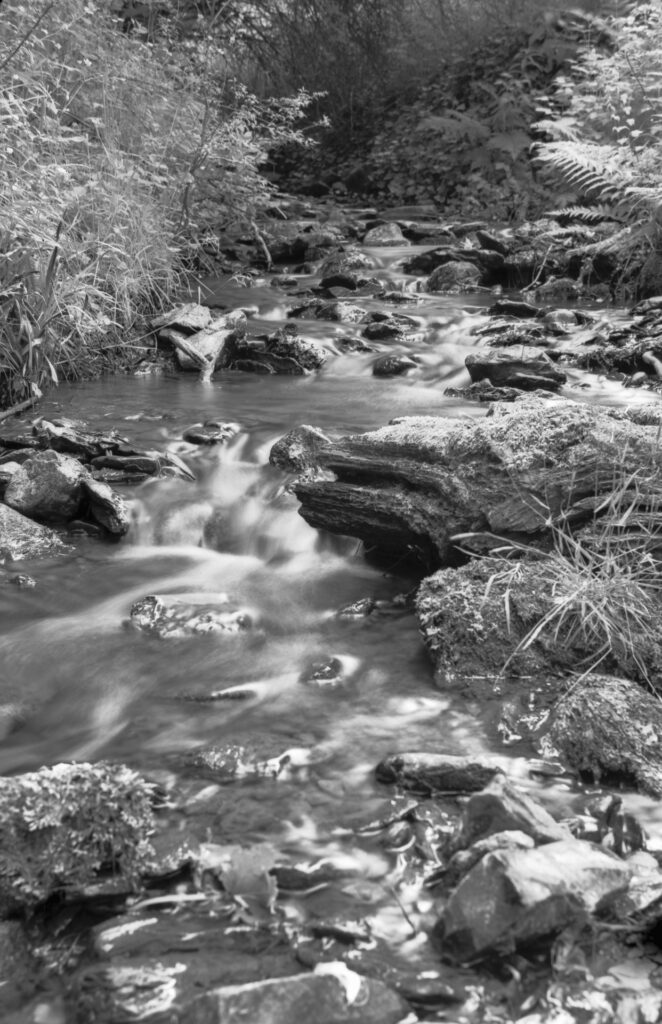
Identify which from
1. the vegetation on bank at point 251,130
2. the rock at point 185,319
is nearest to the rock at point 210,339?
the rock at point 185,319

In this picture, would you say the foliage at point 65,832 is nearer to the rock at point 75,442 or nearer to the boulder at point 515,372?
the rock at point 75,442

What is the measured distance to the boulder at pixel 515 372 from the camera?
6.41m

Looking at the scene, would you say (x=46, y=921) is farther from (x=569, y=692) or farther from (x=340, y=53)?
(x=340, y=53)

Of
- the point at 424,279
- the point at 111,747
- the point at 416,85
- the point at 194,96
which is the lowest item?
the point at 111,747

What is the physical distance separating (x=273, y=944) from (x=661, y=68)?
10596 mm

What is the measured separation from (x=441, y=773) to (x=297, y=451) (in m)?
2.92

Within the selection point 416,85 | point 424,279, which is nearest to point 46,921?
point 424,279

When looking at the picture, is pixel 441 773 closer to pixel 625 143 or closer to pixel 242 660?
pixel 242 660

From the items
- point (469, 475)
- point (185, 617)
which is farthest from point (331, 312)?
point (185, 617)

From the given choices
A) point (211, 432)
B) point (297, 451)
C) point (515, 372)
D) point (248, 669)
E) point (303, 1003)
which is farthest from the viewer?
point (515, 372)

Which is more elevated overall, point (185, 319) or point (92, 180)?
point (92, 180)

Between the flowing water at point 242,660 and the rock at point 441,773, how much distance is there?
0.28 feet

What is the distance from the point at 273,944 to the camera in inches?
75.9

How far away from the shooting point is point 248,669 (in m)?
3.30
